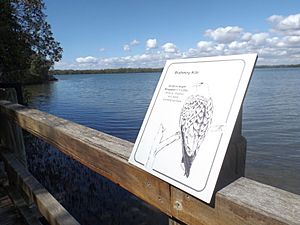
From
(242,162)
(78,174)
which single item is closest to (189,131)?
(242,162)

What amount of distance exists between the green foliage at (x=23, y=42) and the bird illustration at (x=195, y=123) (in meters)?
9.20

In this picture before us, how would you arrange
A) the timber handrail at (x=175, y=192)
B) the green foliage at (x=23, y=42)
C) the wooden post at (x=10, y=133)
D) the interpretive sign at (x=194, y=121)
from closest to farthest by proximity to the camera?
the timber handrail at (x=175, y=192) < the interpretive sign at (x=194, y=121) < the wooden post at (x=10, y=133) < the green foliage at (x=23, y=42)

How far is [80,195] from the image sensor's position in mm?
6602

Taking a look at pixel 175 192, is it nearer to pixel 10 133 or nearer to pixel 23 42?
pixel 10 133

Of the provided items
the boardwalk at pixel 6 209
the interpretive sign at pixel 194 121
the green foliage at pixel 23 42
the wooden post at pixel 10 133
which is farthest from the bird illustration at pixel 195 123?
the green foliage at pixel 23 42

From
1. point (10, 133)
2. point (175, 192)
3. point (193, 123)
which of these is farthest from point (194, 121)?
point (10, 133)

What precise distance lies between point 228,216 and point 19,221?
2.80m

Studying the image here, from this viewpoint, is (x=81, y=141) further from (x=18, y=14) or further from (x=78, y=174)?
(x=18, y=14)

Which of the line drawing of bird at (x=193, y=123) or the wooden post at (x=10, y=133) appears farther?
the wooden post at (x=10, y=133)

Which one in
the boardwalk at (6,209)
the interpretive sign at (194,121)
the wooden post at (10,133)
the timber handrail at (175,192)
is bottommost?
the boardwalk at (6,209)

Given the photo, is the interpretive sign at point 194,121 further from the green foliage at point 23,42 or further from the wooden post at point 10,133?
the green foliage at point 23,42

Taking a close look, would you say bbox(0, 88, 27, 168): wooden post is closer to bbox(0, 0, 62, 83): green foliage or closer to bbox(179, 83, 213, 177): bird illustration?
bbox(179, 83, 213, 177): bird illustration

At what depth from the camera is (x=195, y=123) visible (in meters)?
0.98

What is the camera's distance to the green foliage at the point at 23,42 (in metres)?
9.27
